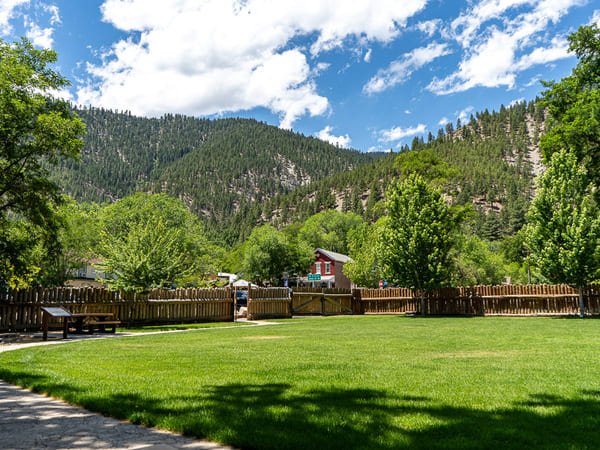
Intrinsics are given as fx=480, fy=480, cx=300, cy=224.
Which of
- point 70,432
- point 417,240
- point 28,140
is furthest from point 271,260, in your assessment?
point 70,432

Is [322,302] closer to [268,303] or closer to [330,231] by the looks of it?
[268,303]

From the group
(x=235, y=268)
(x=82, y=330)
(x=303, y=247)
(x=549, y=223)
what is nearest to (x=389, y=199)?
(x=549, y=223)

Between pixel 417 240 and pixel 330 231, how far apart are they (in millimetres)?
73729

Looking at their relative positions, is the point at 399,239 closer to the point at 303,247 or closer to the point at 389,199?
the point at 389,199

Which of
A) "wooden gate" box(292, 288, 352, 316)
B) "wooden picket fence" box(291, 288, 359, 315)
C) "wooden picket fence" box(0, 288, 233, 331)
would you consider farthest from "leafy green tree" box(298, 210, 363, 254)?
"wooden picket fence" box(0, 288, 233, 331)

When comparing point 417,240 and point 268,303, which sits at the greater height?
point 417,240

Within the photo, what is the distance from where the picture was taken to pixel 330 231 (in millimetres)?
106062

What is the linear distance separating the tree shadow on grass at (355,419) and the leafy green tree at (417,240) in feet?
87.8

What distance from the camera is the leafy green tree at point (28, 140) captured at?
15.6m

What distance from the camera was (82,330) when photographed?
1833 centimetres

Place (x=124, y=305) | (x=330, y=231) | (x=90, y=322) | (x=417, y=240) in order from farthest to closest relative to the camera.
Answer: (x=330, y=231)
(x=417, y=240)
(x=124, y=305)
(x=90, y=322)

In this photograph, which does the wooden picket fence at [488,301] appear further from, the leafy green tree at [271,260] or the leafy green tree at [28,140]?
the leafy green tree at [271,260]

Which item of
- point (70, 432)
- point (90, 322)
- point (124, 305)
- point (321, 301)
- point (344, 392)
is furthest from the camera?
point (321, 301)

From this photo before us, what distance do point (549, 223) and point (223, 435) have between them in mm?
27207
